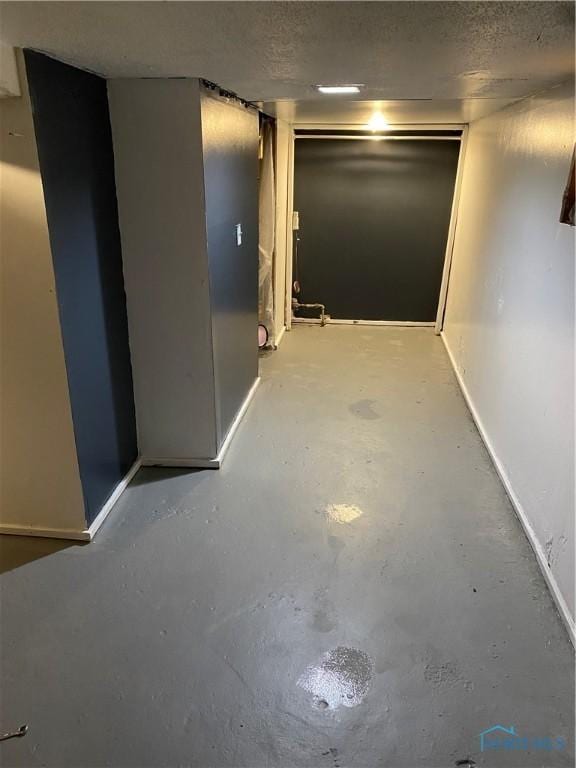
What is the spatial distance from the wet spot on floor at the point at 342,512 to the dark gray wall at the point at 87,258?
1051 millimetres

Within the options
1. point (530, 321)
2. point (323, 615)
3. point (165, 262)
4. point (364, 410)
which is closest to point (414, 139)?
point (364, 410)

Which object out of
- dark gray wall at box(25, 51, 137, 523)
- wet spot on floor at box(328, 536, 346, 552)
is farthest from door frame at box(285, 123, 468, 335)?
wet spot on floor at box(328, 536, 346, 552)

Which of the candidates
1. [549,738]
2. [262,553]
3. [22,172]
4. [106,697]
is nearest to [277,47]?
[22,172]

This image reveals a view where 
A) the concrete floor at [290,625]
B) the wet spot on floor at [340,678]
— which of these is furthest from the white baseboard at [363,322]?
the wet spot on floor at [340,678]

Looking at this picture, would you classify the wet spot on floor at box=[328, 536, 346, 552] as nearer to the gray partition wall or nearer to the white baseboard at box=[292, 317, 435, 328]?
the gray partition wall

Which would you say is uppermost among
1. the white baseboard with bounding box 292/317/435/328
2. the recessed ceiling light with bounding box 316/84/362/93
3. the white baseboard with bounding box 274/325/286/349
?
the recessed ceiling light with bounding box 316/84/362/93

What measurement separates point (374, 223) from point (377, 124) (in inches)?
36.1

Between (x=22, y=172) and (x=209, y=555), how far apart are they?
1.60 m

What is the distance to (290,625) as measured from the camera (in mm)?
1903

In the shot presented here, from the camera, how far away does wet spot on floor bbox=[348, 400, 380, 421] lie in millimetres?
3512

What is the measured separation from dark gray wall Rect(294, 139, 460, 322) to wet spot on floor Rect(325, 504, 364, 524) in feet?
10.9

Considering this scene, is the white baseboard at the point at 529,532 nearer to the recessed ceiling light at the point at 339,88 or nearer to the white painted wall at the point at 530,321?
the white painted wall at the point at 530,321

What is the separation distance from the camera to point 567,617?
74.5 inches

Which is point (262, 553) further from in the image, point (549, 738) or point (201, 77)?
point (201, 77)
